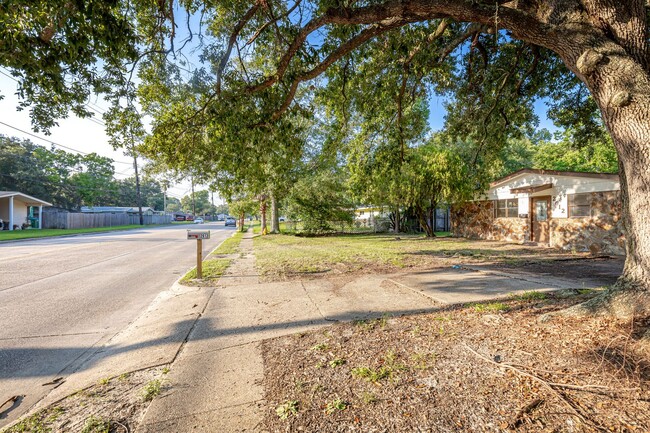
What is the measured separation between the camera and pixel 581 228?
1166 cm

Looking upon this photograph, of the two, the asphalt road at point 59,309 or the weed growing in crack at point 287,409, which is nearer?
the weed growing in crack at point 287,409

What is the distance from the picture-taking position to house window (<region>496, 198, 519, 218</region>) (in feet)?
48.8

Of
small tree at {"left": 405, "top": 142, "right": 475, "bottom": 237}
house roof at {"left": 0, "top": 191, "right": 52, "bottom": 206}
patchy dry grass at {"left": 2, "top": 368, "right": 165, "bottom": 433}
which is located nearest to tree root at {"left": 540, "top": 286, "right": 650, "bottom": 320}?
patchy dry grass at {"left": 2, "top": 368, "right": 165, "bottom": 433}

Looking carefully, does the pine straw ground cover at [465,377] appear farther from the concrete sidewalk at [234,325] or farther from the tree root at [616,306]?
the concrete sidewalk at [234,325]

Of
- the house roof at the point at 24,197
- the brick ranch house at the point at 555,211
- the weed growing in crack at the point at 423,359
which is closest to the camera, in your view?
the weed growing in crack at the point at 423,359

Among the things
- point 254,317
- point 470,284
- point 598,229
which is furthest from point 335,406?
point 598,229

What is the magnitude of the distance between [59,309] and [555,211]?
1602 cm

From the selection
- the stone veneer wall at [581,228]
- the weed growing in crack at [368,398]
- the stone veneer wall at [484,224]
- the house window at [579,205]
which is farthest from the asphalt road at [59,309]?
the stone veneer wall at [484,224]

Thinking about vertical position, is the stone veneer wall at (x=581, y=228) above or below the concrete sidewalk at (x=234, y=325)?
above

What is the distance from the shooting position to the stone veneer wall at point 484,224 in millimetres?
14688

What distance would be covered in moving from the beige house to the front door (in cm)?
3988

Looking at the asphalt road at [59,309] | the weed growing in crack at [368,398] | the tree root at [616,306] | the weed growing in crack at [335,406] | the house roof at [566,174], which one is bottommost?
the asphalt road at [59,309]

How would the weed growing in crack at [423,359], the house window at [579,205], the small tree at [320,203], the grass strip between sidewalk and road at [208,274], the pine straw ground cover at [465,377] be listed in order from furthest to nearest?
the small tree at [320,203]
the house window at [579,205]
the grass strip between sidewalk and road at [208,274]
the weed growing in crack at [423,359]
the pine straw ground cover at [465,377]

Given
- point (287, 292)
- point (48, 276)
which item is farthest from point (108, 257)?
point (287, 292)
